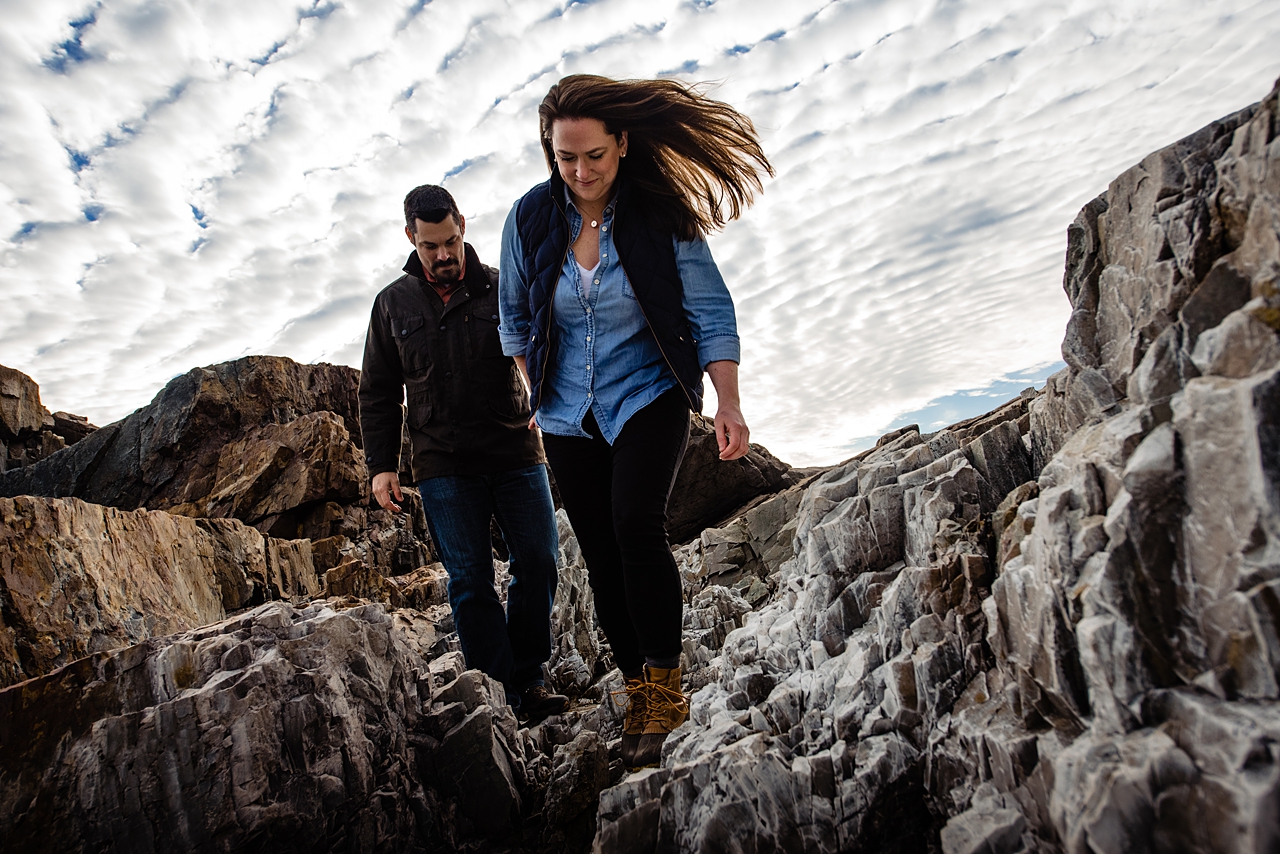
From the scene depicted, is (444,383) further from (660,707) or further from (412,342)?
(660,707)

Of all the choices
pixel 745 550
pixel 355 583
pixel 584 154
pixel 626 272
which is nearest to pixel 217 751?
pixel 626 272

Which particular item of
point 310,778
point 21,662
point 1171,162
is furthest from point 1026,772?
point 21,662

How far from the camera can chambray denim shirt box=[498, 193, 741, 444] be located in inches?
152

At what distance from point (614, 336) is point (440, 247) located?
2.09 m

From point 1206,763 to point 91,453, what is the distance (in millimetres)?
25288

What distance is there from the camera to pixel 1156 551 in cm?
225

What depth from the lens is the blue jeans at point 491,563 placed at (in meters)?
5.14

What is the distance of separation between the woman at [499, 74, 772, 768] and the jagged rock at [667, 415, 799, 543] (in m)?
9.76

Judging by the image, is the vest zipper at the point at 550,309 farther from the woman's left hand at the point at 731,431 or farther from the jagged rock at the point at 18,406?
the jagged rock at the point at 18,406

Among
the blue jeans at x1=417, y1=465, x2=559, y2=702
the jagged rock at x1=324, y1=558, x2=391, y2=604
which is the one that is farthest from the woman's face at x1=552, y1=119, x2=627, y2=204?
the jagged rock at x1=324, y1=558, x2=391, y2=604

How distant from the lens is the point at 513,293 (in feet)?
14.4

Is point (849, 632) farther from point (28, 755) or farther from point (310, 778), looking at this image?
point (28, 755)

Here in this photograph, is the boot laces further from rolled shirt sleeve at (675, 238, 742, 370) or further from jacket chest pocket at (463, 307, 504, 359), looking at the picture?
jacket chest pocket at (463, 307, 504, 359)

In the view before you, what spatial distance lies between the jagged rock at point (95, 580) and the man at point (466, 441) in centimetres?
322
